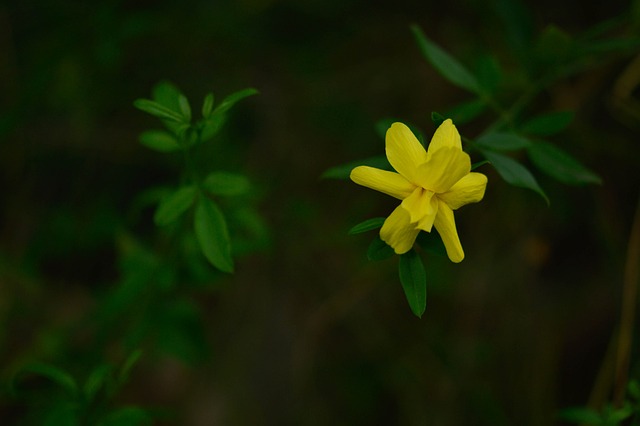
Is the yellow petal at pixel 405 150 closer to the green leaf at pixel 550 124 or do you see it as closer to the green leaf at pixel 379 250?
the green leaf at pixel 379 250

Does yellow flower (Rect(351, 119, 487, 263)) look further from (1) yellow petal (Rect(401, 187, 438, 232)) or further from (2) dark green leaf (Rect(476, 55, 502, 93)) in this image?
(2) dark green leaf (Rect(476, 55, 502, 93))

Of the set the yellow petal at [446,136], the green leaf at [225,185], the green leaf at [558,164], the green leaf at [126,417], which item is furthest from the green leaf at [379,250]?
the green leaf at [126,417]

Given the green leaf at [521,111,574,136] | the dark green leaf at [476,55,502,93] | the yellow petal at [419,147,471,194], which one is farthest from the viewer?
the dark green leaf at [476,55,502,93]

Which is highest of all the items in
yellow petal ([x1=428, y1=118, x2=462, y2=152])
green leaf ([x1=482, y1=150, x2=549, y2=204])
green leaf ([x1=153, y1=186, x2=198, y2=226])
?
yellow petal ([x1=428, y1=118, x2=462, y2=152])

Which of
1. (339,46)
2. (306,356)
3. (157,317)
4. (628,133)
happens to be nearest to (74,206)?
(157,317)

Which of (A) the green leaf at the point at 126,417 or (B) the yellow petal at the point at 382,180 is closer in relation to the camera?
(B) the yellow petal at the point at 382,180

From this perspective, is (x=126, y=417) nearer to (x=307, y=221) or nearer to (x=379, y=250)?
(x=379, y=250)

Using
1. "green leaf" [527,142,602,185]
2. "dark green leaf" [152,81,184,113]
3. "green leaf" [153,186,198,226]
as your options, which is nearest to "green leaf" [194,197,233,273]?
"green leaf" [153,186,198,226]

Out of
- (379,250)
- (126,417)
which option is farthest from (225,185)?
(126,417)
